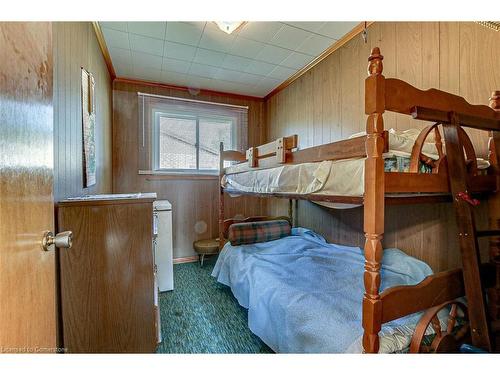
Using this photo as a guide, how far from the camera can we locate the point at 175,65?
2.79 metres

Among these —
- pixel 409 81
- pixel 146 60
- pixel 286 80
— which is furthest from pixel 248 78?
pixel 409 81

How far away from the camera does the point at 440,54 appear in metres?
1.64

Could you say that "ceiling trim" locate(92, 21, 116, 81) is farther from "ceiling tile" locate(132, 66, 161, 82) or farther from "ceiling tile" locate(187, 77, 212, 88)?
"ceiling tile" locate(187, 77, 212, 88)

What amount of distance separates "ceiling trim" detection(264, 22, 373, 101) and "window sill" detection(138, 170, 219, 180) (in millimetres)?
1613

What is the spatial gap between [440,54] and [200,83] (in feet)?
8.61

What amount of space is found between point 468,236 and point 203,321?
5.94ft

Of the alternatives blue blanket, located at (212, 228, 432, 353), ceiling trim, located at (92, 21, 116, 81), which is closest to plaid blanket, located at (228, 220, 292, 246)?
blue blanket, located at (212, 228, 432, 353)

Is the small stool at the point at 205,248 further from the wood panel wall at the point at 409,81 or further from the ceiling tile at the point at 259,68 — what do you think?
the ceiling tile at the point at 259,68

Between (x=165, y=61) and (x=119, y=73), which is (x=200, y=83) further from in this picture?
(x=119, y=73)

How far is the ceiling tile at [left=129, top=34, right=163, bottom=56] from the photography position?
7.47ft

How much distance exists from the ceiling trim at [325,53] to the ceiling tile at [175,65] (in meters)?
1.34

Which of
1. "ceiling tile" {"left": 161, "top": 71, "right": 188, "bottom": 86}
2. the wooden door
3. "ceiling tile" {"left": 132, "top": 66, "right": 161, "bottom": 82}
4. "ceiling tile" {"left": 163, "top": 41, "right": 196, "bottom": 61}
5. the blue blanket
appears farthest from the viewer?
"ceiling tile" {"left": 161, "top": 71, "right": 188, "bottom": 86}

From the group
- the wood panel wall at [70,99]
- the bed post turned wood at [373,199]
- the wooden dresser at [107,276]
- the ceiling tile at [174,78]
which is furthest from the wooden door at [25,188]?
the ceiling tile at [174,78]
